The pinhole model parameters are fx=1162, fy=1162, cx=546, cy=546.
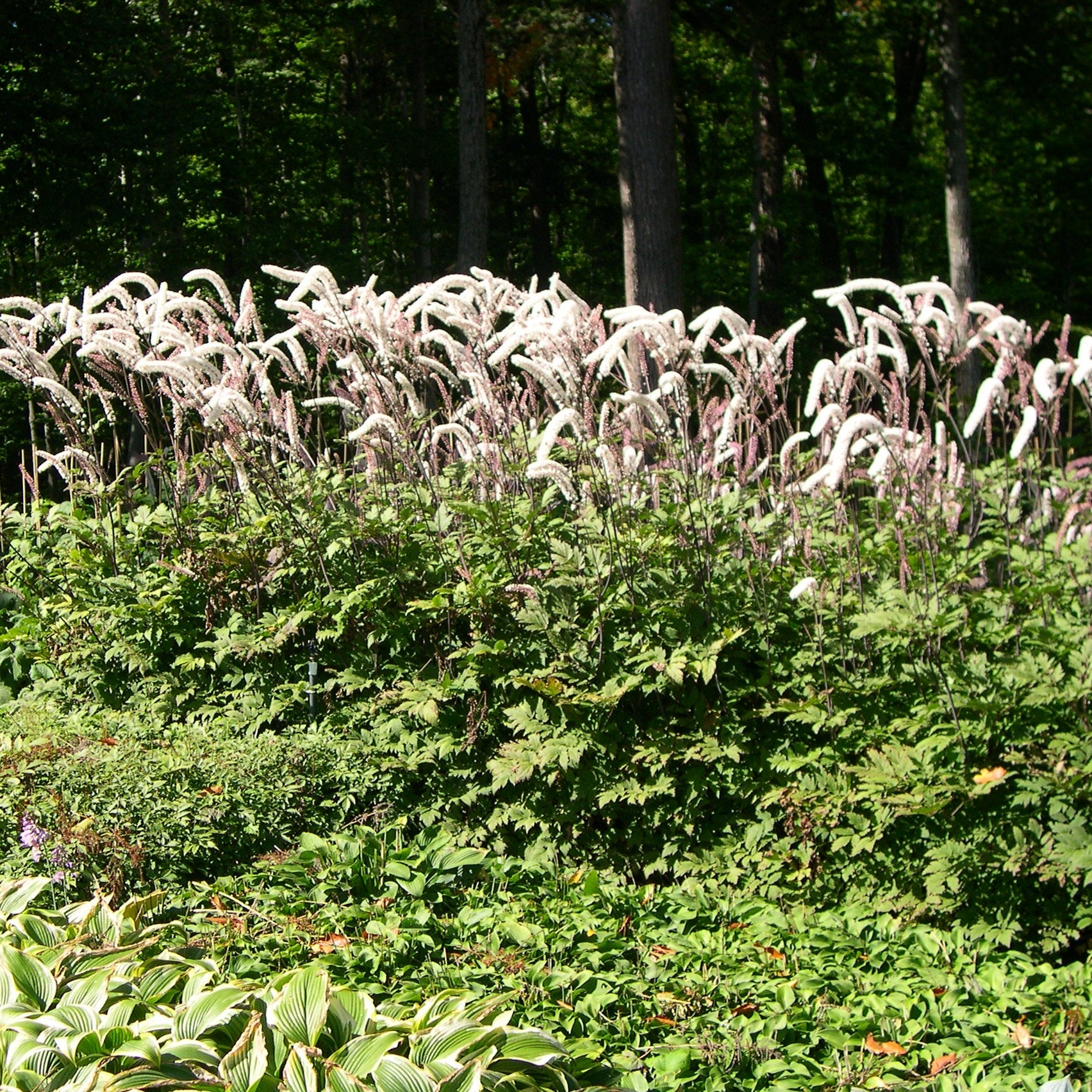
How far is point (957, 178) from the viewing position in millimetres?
14266

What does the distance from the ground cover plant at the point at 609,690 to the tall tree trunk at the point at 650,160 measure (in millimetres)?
5353

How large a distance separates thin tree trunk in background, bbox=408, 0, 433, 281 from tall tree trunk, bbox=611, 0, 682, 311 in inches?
367

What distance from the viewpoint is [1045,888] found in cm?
355

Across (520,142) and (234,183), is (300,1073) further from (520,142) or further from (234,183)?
(520,142)

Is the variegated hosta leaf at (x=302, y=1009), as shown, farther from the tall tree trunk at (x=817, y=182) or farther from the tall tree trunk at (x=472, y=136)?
the tall tree trunk at (x=817, y=182)

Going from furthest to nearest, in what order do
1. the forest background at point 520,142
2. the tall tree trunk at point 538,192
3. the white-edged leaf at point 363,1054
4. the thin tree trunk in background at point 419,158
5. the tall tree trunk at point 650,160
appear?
the tall tree trunk at point 538,192 → the thin tree trunk in background at point 419,158 → the forest background at point 520,142 → the tall tree trunk at point 650,160 → the white-edged leaf at point 363,1054

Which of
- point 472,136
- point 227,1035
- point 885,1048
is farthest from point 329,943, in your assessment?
point 472,136

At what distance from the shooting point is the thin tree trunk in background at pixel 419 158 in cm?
1947

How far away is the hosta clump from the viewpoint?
2.29 meters

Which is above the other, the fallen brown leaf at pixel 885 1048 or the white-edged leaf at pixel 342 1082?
the white-edged leaf at pixel 342 1082

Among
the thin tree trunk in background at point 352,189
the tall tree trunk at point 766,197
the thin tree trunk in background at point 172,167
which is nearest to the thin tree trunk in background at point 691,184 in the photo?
the tall tree trunk at point 766,197

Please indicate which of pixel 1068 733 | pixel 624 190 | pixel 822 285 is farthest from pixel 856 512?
pixel 822 285

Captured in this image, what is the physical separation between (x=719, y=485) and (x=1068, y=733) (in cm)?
183

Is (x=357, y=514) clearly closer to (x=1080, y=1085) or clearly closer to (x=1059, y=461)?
(x=1059, y=461)
